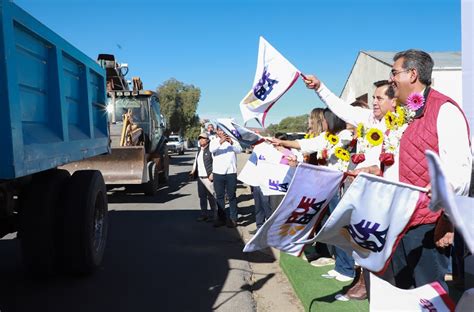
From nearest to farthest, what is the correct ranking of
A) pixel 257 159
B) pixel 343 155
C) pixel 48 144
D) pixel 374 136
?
pixel 374 136 < pixel 48 144 < pixel 343 155 < pixel 257 159

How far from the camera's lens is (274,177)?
5.50m

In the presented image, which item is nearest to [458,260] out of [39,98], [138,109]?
[39,98]

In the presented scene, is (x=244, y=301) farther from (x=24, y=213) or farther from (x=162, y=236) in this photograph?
(x=162, y=236)

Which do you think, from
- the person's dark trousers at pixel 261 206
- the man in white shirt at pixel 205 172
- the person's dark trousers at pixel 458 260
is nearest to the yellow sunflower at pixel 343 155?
the person's dark trousers at pixel 458 260

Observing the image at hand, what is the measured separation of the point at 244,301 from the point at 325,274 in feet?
3.27

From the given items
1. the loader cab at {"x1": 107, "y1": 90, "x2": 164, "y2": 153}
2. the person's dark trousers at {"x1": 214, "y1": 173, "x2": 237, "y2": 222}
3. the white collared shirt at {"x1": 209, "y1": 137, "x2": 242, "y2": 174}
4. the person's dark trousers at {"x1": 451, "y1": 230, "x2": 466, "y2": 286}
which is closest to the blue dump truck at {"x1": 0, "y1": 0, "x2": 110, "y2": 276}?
the white collared shirt at {"x1": 209, "y1": 137, "x2": 242, "y2": 174}

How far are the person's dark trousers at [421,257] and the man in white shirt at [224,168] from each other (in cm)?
481

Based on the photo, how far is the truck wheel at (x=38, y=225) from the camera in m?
4.16

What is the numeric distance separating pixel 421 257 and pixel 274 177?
10.2 feet

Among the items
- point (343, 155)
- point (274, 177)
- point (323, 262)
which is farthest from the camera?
point (274, 177)

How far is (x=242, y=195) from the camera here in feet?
37.0

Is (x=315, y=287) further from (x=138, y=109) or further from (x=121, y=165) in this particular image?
(x=138, y=109)

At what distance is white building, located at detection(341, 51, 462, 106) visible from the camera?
1374cm

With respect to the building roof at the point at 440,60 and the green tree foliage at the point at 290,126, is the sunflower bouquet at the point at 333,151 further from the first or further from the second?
the green tree foliage at the point at 290,126
